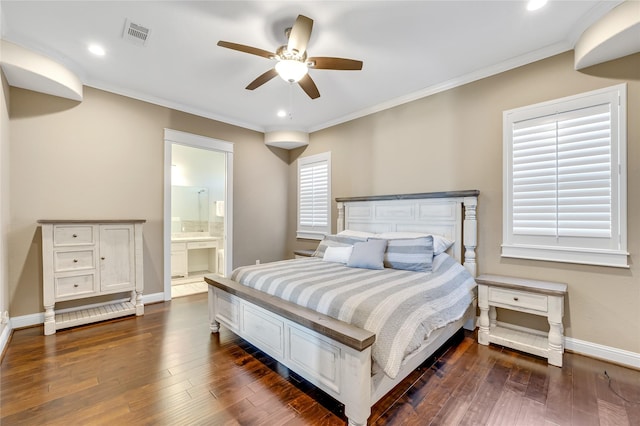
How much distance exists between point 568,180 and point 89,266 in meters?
4.99

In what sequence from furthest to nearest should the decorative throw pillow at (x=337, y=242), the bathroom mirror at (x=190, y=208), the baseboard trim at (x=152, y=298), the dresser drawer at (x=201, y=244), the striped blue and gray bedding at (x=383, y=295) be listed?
the bathroom mirror at (x=190, y=208) → the dresser drawer at (x=201, y=244) → the baseboard trim at (x=152, y=298) → the decorative throw pillow at (x=337, y=242) → the striped blue and gray bedding at (x=383, y=295)

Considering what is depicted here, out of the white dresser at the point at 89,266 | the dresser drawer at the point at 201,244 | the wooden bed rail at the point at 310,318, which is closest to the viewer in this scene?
the wooden bed rail at the point at 310,318

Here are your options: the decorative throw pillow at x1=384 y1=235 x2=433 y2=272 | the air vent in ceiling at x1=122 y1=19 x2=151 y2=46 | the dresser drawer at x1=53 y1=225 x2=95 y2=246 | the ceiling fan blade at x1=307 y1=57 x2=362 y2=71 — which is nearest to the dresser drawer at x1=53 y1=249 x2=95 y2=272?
the dresser drawer at x1=53 y1=225 x2=95 y2=246

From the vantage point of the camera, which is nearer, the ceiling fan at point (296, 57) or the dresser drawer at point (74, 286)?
the ceiling fan at point (296, 57)

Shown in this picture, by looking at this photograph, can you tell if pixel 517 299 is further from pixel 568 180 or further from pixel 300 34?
pixel 300 34

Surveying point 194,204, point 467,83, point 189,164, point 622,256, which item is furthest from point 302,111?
point 622,256

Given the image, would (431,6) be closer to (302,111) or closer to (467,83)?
(467,83)

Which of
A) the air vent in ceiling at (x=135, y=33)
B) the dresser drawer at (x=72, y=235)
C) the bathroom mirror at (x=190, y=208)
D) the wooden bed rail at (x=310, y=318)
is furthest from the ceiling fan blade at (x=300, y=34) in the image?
the bathroom mirror at (x=190, y=208)

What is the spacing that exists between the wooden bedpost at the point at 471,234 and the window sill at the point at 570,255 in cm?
29

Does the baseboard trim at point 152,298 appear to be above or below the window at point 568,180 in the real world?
below

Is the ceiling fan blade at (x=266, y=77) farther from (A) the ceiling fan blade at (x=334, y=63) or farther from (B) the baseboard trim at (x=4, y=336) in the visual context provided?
(B) the baseboard trim at (x=4, y=336)

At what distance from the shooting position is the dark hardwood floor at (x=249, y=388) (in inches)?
67.1

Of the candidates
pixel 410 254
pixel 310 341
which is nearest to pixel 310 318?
pixel 310 341

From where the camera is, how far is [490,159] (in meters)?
3.05
